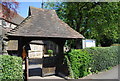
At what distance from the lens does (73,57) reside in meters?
8.18

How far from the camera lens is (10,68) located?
550 cm

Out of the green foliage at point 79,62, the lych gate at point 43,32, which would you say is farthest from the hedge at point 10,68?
the green foliage at point 79,62

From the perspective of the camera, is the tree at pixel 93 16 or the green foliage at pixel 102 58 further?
the tree at pixel 93 16

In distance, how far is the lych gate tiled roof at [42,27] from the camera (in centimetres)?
738

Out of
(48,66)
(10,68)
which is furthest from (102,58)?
(10,68)

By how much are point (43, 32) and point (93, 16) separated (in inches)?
367

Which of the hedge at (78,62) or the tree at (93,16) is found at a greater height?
the tree at (93,16)

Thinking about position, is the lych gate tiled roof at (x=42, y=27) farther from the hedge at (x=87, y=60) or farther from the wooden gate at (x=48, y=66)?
the wooden gate at (x=48, y=66)

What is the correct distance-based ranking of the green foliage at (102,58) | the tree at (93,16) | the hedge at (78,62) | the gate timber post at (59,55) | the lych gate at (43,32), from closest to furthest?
the lych gate at (43,32) → the hedge at (78,62) → the gate timber post at (59,55) → the green foliage at (102,58) → the tree at (93,16)

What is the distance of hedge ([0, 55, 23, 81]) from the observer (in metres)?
5.33

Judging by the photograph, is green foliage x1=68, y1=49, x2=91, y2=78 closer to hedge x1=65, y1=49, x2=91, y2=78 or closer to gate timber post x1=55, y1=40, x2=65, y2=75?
hedge x1=65, y1=49, x2=91, y2=78

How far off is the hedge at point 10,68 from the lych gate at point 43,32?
4.18ft

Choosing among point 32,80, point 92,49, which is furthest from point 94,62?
point 32,80

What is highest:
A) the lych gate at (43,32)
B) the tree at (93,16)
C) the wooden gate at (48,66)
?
the tree at (93,16)
